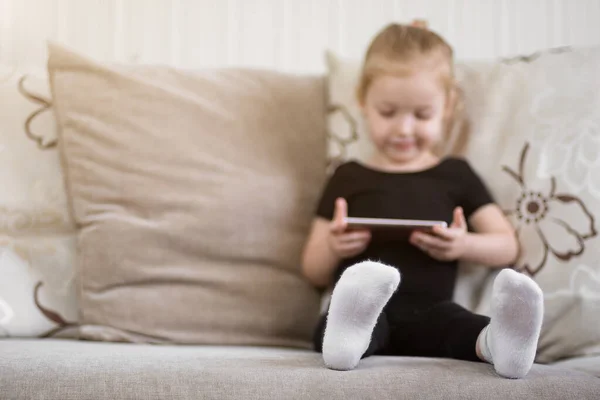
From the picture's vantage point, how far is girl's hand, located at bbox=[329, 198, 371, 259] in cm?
130

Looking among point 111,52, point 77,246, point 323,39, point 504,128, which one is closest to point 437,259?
point 504,128

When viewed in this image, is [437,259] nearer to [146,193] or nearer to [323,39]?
[146,193]

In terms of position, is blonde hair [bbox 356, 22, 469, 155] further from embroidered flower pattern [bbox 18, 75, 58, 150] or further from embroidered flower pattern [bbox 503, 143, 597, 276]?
embroidered flower pattern [bbox 18, 75, 58, 150]

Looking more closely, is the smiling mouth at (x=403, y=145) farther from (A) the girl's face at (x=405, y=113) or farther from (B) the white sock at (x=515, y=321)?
(B) the white sock at (x=515, y=321)

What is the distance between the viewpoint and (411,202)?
1398mm

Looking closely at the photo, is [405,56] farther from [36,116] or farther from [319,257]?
[36,116]

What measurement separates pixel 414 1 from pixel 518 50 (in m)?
0.33

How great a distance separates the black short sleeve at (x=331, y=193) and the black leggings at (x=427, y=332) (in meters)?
0.25

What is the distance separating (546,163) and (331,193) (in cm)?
43

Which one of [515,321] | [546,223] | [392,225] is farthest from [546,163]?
[515,321]

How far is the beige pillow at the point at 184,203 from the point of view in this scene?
136 cm

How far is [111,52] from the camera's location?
199 cm

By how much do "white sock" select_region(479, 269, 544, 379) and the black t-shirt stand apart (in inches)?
14.6

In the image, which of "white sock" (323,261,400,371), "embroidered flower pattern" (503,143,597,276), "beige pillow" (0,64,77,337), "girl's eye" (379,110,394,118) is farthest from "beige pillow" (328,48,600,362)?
"beige pillow" (0,64,77,337)
